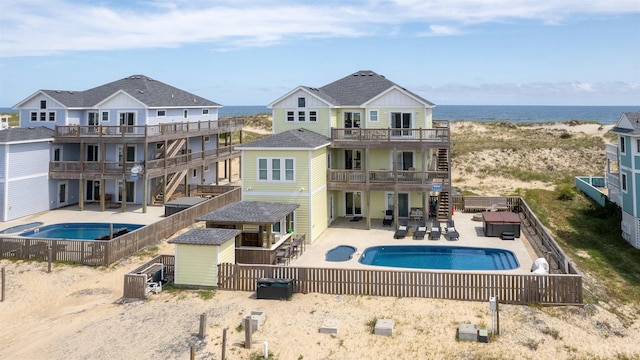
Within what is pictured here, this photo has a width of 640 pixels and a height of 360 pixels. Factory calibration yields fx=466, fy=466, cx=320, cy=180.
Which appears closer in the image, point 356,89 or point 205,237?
point 205,237

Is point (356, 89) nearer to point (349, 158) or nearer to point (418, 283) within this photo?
point (349, 158)

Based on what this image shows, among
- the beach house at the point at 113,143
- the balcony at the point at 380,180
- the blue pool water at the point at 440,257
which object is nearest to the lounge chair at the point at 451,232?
the blue pool water at the point at 440,257

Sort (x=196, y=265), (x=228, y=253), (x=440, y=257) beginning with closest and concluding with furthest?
(x=196, y=265)
(x=228, y=253)
(x=440, y=257)

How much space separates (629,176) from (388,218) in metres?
14.6

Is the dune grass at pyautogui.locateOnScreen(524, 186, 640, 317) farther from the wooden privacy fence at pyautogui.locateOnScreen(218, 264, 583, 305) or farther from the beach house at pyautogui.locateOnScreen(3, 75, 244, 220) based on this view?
the beach house at pyautogui.locateOnScreen(3, 75, 244, 220)

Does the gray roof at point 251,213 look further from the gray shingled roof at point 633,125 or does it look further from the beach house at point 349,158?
the gray shingled roof at point 633,125

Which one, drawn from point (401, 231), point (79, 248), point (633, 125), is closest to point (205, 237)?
point (79, 248)

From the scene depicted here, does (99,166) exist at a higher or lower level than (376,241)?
higher

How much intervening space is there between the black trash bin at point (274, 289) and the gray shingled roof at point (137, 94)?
23.3 meters

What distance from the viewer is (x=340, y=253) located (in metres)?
24.9

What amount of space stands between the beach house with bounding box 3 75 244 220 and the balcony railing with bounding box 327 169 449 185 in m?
14.4

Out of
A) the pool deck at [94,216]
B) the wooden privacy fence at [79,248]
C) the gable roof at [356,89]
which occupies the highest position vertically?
the gable roof at [356,89]

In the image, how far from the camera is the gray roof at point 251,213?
893 inches

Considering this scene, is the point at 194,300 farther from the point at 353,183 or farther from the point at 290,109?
the point at 290,109
